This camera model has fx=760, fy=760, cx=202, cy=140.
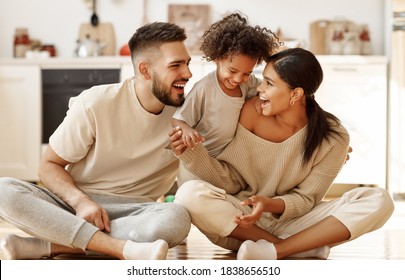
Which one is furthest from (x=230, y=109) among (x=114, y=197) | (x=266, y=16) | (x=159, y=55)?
(x=266, y=16)

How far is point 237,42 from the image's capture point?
2492 millimetres

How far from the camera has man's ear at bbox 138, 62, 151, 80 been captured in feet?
8.55

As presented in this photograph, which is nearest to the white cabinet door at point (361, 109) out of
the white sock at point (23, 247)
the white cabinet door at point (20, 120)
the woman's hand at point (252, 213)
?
the white cabinet door at point (20, 120)

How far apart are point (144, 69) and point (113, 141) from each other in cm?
27

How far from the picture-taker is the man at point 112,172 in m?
2.39

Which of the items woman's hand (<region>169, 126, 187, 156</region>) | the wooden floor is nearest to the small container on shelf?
the wooden floor

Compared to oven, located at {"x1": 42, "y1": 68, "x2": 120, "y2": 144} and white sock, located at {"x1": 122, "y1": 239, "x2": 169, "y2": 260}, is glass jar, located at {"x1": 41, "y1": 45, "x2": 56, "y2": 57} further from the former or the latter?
white sock, located at {"x1": 122, "y1": 239, "x2": 169, "y2": 260}

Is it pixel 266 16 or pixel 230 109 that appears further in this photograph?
pixel 266 16

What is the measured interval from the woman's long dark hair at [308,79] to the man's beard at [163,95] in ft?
1.09

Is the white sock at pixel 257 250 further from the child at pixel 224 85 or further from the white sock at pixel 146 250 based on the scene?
the child at pixel 224 85

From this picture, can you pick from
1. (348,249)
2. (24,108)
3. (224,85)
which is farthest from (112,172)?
(24,108)

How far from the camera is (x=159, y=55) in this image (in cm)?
258
